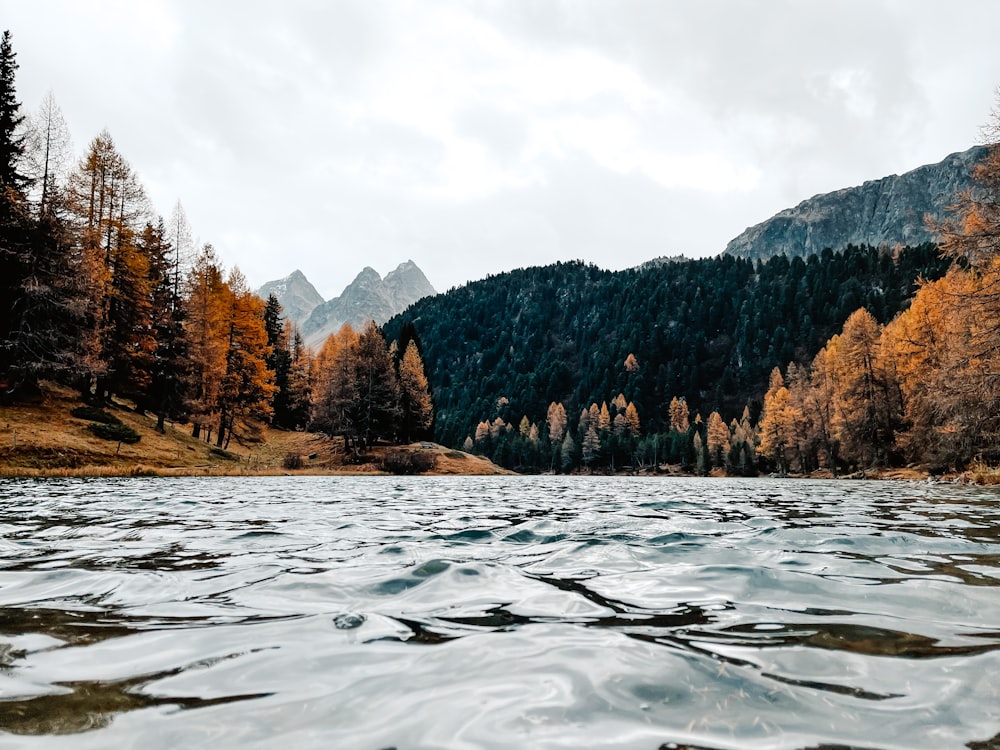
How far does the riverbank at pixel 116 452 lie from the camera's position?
22109mm

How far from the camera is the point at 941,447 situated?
29844 mm

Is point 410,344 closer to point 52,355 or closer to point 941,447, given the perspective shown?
point 52,355

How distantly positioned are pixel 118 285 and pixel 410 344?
3429 cm

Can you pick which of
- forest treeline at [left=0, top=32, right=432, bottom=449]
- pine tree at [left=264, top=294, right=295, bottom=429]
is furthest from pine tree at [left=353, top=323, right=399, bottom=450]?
pine tree at [left=264, top=294, right=295, bottom=429]

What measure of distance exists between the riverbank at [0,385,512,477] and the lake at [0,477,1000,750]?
19883 mm

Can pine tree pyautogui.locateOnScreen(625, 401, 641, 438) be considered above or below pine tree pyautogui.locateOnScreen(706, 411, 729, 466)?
above

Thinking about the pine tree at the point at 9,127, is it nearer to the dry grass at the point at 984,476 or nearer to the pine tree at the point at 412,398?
the pine tree at the point at 412,398

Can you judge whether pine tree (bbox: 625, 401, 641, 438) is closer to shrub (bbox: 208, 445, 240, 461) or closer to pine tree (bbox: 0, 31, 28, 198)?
shrub (bbox: 208, 445, 240, 461)

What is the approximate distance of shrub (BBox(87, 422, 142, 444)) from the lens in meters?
26.5

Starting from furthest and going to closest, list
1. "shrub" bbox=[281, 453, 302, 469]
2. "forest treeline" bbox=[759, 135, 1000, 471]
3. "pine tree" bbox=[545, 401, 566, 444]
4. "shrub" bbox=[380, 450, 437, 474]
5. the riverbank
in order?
"pine tree" bbox=[545, 401, 566, 444]
"shrub" bbox=[380, 450, 437, 474]
"shrub" bbox=[281, 453, 302, 469]
the riverbank
"forest treeline" bbox=[759, 135, 1000, 471]

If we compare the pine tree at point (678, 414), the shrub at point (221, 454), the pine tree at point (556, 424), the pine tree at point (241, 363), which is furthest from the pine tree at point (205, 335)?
the pine tree at point (678, 414)

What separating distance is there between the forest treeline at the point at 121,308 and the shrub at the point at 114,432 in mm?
2928

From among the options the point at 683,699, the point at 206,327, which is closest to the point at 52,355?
the point at 206,327

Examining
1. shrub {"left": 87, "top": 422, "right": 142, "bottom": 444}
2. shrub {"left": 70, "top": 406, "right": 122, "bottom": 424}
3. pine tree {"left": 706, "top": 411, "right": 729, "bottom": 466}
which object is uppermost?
shrub {"left": 70, "top": 406, "right": 122, "bottom": 424}
